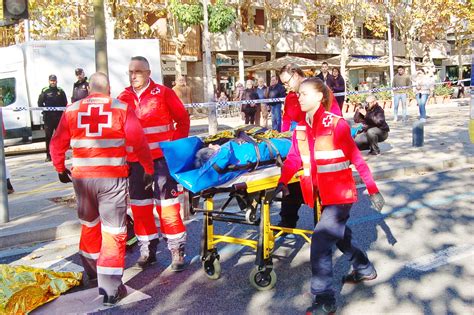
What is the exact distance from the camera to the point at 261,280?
4.92 meters

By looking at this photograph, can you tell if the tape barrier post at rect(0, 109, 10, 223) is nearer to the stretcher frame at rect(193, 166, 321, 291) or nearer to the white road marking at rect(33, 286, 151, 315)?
the white road marking at rect(33, 286, 151, 315)

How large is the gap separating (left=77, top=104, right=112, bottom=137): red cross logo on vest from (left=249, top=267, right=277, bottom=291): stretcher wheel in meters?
1.73

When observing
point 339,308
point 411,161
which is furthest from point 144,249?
point 411,161

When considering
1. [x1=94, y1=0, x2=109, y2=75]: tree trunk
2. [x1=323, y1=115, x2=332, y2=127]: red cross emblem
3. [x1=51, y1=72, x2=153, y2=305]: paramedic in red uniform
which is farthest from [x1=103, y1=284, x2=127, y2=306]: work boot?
[x1=94, y1=0, x2=109, y2=75]: tree trunk

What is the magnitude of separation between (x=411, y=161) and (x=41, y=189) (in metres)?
6.81

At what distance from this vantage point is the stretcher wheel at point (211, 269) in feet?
17.2

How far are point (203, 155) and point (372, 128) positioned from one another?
771cm

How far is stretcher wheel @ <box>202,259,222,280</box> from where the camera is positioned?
17.2 ft

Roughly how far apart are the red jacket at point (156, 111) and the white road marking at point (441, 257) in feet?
8.58

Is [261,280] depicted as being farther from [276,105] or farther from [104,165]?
[276,105]

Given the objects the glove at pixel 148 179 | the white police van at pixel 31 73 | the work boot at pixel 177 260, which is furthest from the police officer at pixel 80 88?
the glove at pixel 148 179

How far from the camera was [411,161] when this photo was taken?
10.8 meters

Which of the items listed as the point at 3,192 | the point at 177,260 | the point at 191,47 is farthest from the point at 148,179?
the point at 191,47

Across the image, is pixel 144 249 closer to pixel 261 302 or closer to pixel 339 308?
pixel 261 302
